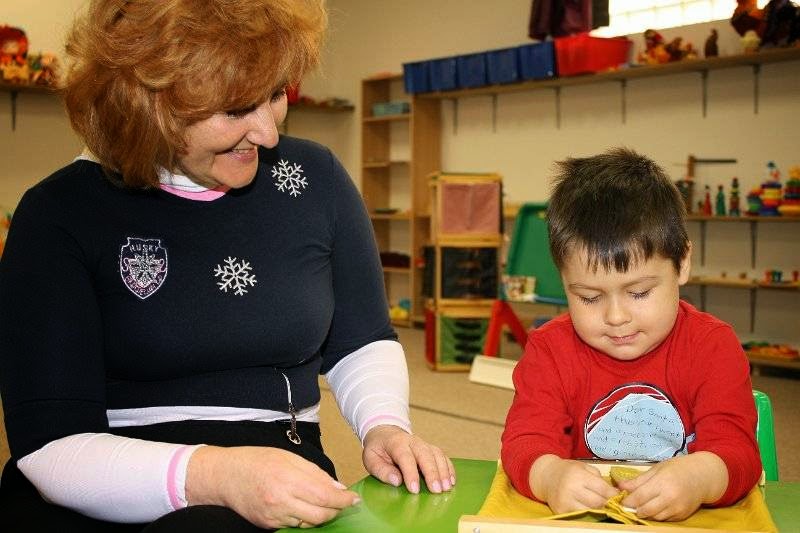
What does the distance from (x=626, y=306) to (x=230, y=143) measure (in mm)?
579

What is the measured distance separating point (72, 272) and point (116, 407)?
0.67 ft

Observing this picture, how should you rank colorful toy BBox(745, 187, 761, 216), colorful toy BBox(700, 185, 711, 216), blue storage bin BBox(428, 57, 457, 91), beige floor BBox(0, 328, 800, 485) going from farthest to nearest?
blue storage bin BBox(428, 57, 457, 91), colorful toy BBox(700, 185, 711, 216), colorful toy BBox(745, 187, 761, 216), beige floor BBox(0, 328, 800, 485)

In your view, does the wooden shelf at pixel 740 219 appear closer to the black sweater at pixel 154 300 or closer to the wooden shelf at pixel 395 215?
the wooden shelf at pixel 395 215

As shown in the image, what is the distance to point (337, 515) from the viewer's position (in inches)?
37.7

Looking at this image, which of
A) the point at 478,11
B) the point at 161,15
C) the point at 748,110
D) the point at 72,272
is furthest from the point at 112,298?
the point at 478,11

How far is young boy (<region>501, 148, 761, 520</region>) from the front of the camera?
3.65 ft

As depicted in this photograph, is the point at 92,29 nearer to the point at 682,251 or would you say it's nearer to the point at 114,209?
the point at 114,209

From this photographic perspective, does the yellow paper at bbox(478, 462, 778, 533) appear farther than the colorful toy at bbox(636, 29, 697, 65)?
No

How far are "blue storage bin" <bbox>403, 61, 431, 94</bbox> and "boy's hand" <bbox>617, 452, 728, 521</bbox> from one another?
598 centimetres

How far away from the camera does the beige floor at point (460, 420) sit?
10.8ft

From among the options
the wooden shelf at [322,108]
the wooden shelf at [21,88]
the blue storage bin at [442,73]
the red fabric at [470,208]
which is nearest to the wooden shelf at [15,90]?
the wooden shelf at [21,88]

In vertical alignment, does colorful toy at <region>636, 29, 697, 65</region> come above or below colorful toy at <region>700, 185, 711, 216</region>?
above

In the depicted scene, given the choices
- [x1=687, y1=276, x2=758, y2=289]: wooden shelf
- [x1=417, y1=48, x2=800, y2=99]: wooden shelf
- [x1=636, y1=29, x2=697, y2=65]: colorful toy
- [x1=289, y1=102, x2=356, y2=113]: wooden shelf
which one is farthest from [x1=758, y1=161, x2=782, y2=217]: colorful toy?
[x1=289, y1=102, x2=356, y2=113]: wooden shelf

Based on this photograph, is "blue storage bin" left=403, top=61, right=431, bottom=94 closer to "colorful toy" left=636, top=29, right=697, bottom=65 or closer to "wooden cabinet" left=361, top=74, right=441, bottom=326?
"wooden cabinet" left=361, top=74, right=441, bottom=326
